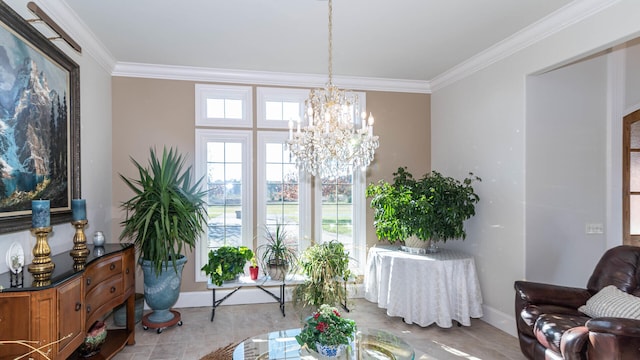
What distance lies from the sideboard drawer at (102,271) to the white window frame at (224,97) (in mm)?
2091

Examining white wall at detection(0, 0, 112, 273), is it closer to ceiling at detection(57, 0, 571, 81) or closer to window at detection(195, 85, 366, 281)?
ceiling at detection(57, 0, 571, 81)

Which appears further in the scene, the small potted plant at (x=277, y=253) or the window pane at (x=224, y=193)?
the window pane at (x=224, y=193)

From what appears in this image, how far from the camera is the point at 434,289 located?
155 inches

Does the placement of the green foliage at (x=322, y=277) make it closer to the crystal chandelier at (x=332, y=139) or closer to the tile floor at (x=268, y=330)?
the tile floor at (x=268, y=330)

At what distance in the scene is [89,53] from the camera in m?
3.79

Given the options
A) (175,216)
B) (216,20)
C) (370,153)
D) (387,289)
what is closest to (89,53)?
(216,20)

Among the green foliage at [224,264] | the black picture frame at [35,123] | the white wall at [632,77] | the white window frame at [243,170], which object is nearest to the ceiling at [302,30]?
the black picture frame at [35,123]

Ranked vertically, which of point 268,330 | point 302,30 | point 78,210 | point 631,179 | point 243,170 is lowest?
point 268,330

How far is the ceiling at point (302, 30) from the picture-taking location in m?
3.11

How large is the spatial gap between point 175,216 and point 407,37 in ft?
9.80

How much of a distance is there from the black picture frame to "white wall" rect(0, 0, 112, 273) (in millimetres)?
196

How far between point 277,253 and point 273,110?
1910 mm

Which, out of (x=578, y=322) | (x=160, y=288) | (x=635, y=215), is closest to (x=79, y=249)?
(x=160, y=288)

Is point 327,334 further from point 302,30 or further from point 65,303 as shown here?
point 302,30
